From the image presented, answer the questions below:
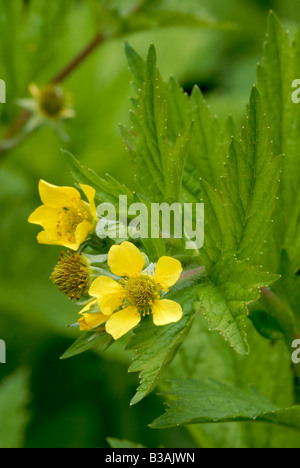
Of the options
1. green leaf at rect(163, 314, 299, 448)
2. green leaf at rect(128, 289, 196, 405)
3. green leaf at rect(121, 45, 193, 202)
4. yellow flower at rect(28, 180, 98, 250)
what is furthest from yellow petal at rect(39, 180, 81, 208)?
green leaf at rect(163, 314, 299, 448)

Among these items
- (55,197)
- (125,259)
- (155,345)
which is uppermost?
(55,197)

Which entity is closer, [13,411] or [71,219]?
[71,219]

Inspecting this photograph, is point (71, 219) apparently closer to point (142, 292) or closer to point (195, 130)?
point (142, 292)

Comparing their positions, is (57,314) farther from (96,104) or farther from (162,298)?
(162,298)

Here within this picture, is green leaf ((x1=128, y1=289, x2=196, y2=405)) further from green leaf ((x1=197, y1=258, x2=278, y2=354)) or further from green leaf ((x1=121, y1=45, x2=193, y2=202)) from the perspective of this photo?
green leaf ((x1=121, y1=45, x2=193, y2=202))

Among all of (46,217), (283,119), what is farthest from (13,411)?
(283,119)

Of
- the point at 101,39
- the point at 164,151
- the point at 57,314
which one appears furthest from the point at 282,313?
the point at 101,39
